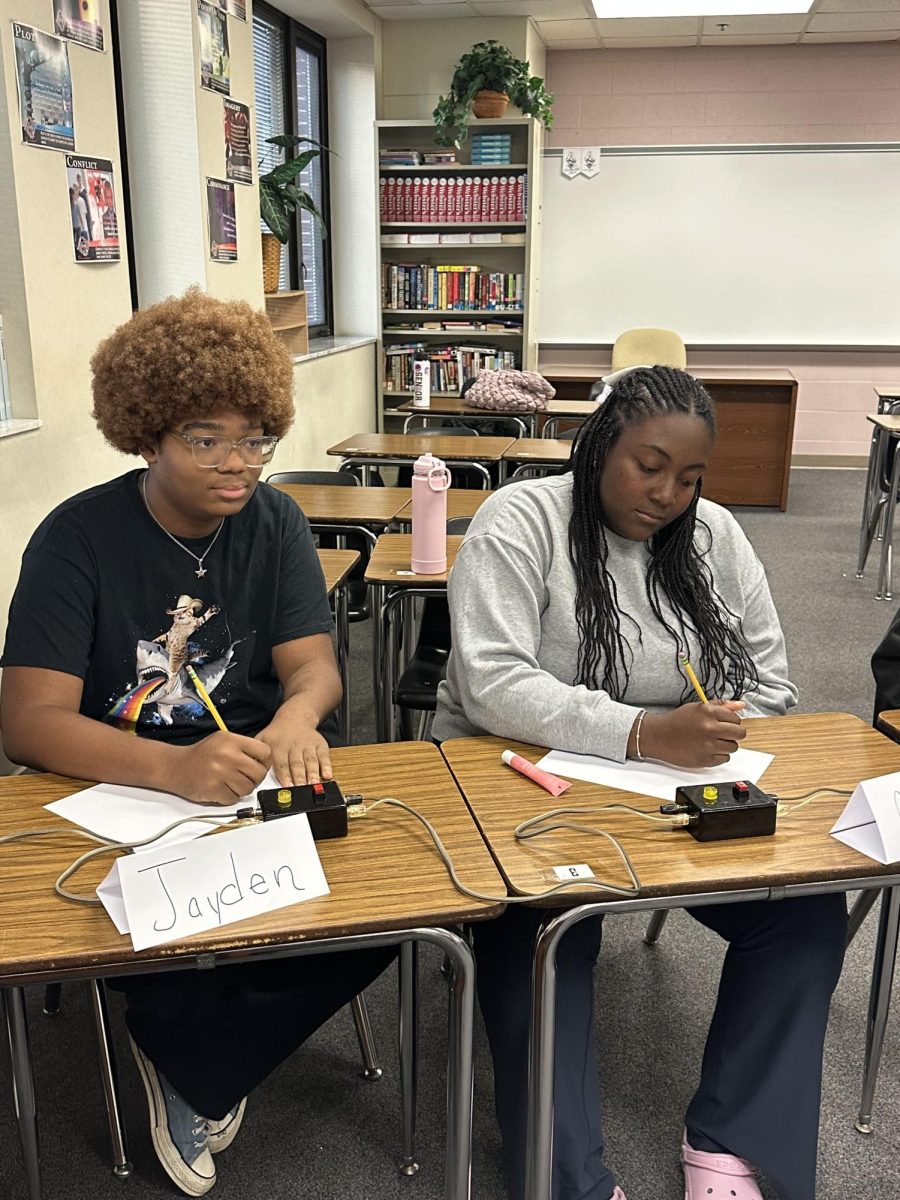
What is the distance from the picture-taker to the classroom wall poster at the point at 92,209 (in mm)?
2838

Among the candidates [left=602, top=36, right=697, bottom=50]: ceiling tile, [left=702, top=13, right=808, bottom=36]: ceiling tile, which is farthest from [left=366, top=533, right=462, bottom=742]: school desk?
[left=602, top=36, right=697, bottom=50]: ceiling tile

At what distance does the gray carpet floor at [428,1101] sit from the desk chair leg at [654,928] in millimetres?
26

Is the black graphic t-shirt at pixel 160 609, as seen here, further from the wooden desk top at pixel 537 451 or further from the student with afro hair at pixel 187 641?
the wooden desk top at pixel 537 451

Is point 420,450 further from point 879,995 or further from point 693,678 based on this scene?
point 879,995

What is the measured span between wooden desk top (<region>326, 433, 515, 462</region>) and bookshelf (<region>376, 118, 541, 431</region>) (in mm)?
2083

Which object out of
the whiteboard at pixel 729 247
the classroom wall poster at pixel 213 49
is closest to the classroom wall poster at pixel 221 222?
the classroom wall poster at pixel 213 49

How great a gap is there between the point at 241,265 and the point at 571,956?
10.9ft

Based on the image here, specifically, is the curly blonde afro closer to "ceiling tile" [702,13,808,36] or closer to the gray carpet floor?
the gray carpet floor

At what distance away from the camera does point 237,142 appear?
3.91 meters

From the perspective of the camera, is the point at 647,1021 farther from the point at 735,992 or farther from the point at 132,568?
the point at 132,568

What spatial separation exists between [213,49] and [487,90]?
246 centimetres

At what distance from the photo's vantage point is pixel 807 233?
679 centimetres

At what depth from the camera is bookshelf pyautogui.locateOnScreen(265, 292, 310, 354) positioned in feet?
15.7

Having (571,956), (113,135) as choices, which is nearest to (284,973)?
(571,956)
